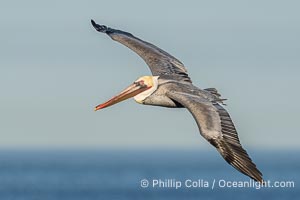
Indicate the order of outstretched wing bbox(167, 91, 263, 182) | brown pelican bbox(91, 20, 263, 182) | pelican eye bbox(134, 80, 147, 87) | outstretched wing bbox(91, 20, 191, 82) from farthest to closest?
outstretched wing bbox(91, 20, 191, 82)
pelican eye bbox(134, 80, 147, 87)
brown pelican bbox(91, 20, 263, 182)
outstretched wing bbox(167, 91, 263, 182)

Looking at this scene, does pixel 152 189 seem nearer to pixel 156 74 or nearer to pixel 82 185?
pixel 82 185

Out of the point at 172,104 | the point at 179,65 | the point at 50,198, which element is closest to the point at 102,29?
the point at 179,65

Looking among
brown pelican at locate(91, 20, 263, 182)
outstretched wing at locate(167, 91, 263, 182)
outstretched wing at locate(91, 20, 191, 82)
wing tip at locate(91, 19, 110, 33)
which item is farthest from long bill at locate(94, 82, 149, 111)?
wing tip at locate(91, 19, 110, 33)

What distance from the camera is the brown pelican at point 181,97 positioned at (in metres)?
20.2

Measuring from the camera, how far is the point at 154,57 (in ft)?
82.3

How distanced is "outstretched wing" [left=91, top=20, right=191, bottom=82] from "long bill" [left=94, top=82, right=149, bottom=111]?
0.73 m

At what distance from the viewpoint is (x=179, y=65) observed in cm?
2452

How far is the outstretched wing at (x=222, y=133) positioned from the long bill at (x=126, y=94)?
6.12ft

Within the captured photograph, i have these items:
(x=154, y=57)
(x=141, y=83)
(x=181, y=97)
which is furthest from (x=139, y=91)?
(x=154, y=57)

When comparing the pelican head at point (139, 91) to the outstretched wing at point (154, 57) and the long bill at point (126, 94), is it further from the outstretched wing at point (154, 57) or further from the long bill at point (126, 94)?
the outstretched wing at point (154, 57)

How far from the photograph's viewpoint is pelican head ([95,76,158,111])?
22906mm

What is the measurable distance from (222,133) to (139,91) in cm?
313

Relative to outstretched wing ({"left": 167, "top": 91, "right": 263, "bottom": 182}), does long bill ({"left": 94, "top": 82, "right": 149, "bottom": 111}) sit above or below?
above

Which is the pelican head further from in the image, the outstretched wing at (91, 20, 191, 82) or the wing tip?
the wing tip
